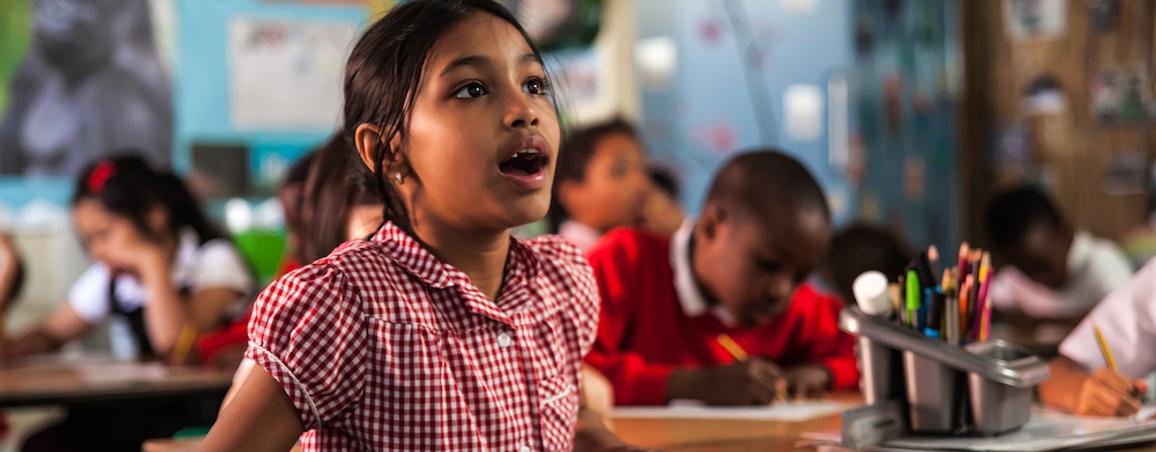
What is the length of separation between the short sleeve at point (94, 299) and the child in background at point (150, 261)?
0.05 ft

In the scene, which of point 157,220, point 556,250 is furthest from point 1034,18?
point 556,250

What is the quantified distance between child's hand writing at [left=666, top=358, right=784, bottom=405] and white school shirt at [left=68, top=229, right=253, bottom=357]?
169 centimetres

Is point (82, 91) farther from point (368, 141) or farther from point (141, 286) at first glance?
point (368, 141)

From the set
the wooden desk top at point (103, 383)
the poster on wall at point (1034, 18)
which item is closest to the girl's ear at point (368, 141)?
the wooden desk top at point (103, 383)

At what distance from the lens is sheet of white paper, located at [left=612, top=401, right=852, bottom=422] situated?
1468 millimetres

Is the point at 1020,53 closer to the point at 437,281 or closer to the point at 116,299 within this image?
the point at 116,299

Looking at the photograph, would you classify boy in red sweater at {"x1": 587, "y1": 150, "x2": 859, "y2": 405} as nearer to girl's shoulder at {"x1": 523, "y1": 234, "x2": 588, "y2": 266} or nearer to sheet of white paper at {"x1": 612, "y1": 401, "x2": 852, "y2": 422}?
sheet of white paper at {"x1": 612, "y1": 401, "x2": 852, "y2": 422}

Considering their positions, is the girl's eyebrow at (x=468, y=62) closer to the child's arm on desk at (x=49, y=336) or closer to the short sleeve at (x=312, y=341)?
the short sleeve at (x=312, y=341)

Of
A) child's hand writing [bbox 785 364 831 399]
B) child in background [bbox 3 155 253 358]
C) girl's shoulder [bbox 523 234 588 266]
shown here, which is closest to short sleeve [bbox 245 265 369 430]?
girl's shoulder [bbox 523 234 588 266]

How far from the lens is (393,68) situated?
0.93 m

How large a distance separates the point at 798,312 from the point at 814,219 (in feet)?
0.99

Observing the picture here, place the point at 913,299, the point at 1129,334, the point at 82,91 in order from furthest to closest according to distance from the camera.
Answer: the point at 82,91 < the point at 1129,334 < the point at 913,299

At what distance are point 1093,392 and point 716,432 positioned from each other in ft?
1.37

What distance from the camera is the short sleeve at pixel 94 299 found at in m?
3.21
